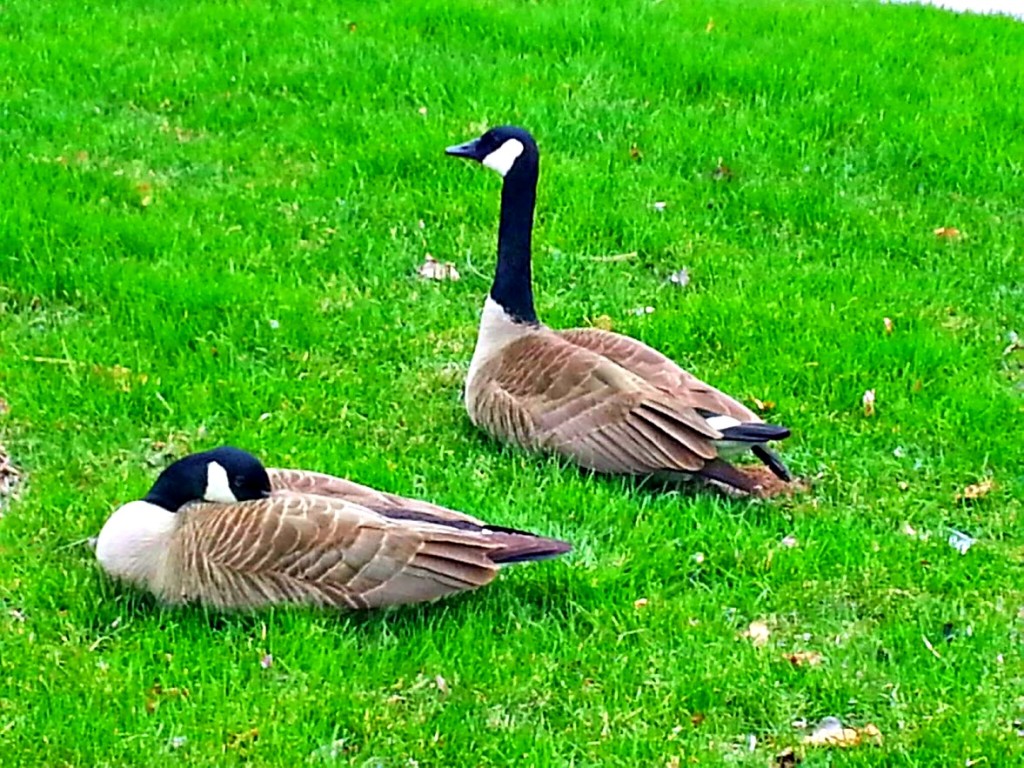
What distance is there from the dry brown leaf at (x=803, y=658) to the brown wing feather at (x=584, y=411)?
3.18 feet

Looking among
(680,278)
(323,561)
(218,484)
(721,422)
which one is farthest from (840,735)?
(680,278)

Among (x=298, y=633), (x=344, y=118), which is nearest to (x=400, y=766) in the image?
(x=298, y=633)

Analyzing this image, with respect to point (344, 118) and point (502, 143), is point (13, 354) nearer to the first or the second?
point (502, 143)

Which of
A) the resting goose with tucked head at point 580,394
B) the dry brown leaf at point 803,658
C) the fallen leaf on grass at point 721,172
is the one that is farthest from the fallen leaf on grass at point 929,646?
the fallen leaf on grass at point 721,172

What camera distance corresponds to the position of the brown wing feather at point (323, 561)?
482cm

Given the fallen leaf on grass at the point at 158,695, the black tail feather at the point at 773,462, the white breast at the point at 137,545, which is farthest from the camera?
the black tail feather at the point at 773,462

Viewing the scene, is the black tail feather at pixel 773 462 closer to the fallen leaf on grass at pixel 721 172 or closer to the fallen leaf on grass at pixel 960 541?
the fallen leaf on grass at pixel 960 541

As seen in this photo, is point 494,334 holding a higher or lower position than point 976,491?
higher

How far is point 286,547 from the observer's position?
484 cm

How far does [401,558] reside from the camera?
484 centimetres

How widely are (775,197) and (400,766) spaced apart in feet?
17.0

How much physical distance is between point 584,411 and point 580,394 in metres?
0.09

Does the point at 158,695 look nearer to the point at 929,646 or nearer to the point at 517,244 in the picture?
the point at 929,646

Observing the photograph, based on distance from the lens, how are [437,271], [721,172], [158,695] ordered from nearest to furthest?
[158,695], [437,271], [721,172]
